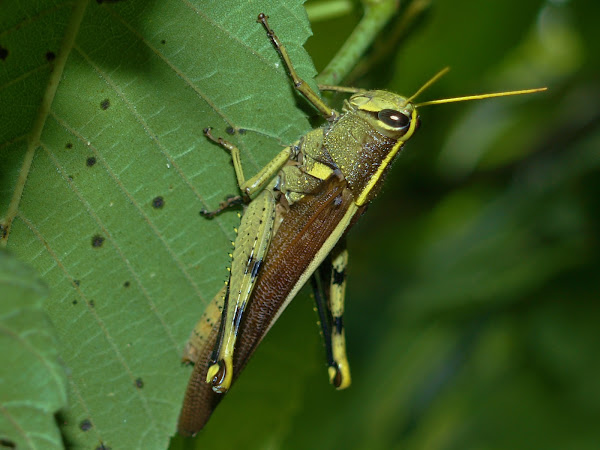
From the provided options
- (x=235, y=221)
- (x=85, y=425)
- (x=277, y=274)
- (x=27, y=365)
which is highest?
(x=235, y=221)

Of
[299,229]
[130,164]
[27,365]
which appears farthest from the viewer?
[299,229]

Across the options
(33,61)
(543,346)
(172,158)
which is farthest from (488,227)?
(33,61)

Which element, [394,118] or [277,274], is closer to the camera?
[277,274]

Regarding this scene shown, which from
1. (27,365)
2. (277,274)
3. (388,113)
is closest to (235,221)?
(277,274)

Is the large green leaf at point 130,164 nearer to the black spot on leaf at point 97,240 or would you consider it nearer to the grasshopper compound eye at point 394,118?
the black spot on leaf at point 97,240

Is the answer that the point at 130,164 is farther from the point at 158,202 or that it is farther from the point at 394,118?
the point at 394,118

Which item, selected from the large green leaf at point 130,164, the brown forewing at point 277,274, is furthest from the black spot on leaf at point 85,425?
the brown forewing at point 277,274
